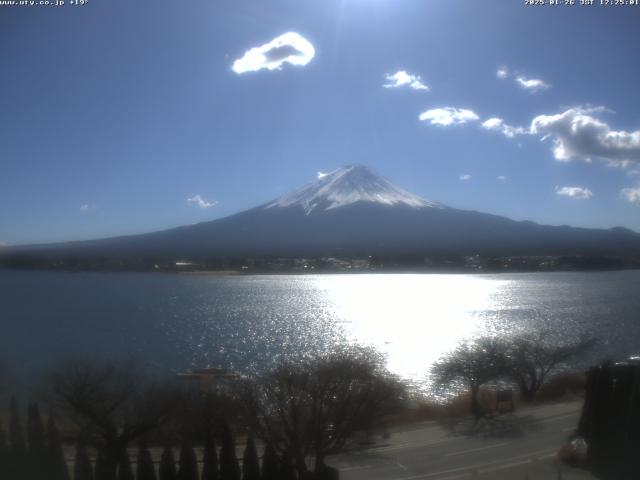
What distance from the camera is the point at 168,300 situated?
54.8 ft

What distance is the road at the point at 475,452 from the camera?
11.1 ft

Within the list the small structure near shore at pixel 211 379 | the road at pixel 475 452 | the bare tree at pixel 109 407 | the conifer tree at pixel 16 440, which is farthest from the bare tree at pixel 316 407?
the conifer tree at pixel 16 440

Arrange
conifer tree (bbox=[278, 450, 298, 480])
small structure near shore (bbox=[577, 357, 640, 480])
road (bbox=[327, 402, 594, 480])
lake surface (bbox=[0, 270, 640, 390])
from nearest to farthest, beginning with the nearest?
small structure near shore (bbox=[577, 357, 640, 480])
road (bbox=[327, 402, 594, 480])
conifer tree (bbox=[278, 450, 298, 480])
lake surface (bbox=[0, 270, 640, 390])

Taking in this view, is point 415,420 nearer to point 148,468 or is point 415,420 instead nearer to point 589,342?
point 148,468

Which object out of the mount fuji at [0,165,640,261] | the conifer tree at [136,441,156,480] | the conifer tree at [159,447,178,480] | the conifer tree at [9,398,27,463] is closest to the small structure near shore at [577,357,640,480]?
the conifer tree at [159,447,178,480]

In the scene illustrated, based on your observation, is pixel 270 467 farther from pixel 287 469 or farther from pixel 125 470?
pixel 125 470

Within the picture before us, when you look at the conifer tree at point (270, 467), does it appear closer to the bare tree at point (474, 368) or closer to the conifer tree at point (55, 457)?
the conifer tree at point (55, 457)

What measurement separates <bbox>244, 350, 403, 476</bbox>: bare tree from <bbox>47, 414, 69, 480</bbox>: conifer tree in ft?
3.77

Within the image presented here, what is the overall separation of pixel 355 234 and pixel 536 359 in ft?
101

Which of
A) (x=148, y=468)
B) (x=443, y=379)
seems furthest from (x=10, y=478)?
(x=443, y=379)

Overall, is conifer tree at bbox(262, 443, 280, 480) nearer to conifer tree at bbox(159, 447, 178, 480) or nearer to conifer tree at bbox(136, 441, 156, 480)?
conifer tree at bbox(159, 447, 178, 480)

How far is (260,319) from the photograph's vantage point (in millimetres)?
13258

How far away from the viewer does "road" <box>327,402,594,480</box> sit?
3391mm

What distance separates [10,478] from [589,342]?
230 inches
